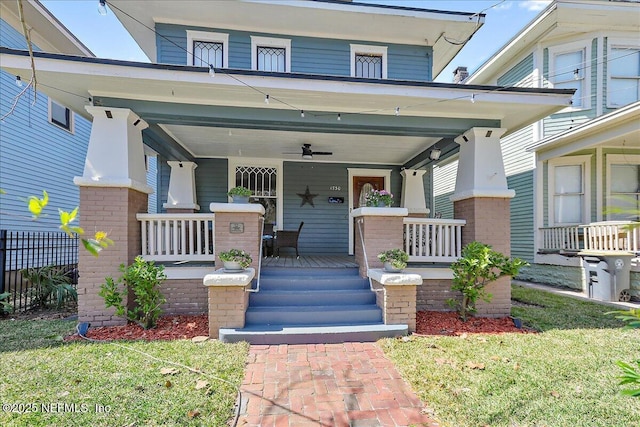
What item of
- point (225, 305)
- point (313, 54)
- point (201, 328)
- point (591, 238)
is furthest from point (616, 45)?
point (201, 328)

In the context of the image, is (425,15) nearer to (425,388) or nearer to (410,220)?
(410,220)

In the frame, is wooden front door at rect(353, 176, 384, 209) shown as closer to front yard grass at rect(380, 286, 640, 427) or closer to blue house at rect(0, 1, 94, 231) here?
front yard grass at rect(380, 286, 640, 427)

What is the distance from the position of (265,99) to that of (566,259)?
8039 mm

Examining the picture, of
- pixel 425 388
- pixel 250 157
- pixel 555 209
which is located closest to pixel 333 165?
pixel 250 157

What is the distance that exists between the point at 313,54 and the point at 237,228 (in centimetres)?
503

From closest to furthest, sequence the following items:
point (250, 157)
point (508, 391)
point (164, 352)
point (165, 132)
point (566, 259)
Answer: point (508, 391), point (164, 352), point (165, 132), point (566, 259), point (250, 157)

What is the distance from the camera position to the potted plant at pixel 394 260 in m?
4.54

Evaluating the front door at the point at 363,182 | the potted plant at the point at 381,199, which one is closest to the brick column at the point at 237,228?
the potted plant at the point at 381,199

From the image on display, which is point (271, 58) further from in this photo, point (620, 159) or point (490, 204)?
point (620, 159)

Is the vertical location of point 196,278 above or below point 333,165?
below

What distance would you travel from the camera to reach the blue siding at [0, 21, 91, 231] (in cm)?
709

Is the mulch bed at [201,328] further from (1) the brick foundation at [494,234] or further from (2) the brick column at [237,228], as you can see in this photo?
(2) the brick column at [237,228]

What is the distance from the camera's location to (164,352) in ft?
11.7

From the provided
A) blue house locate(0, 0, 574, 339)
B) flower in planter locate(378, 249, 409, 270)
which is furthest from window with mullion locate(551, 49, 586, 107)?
flower in planter locate(378, 249, 409, 270)
